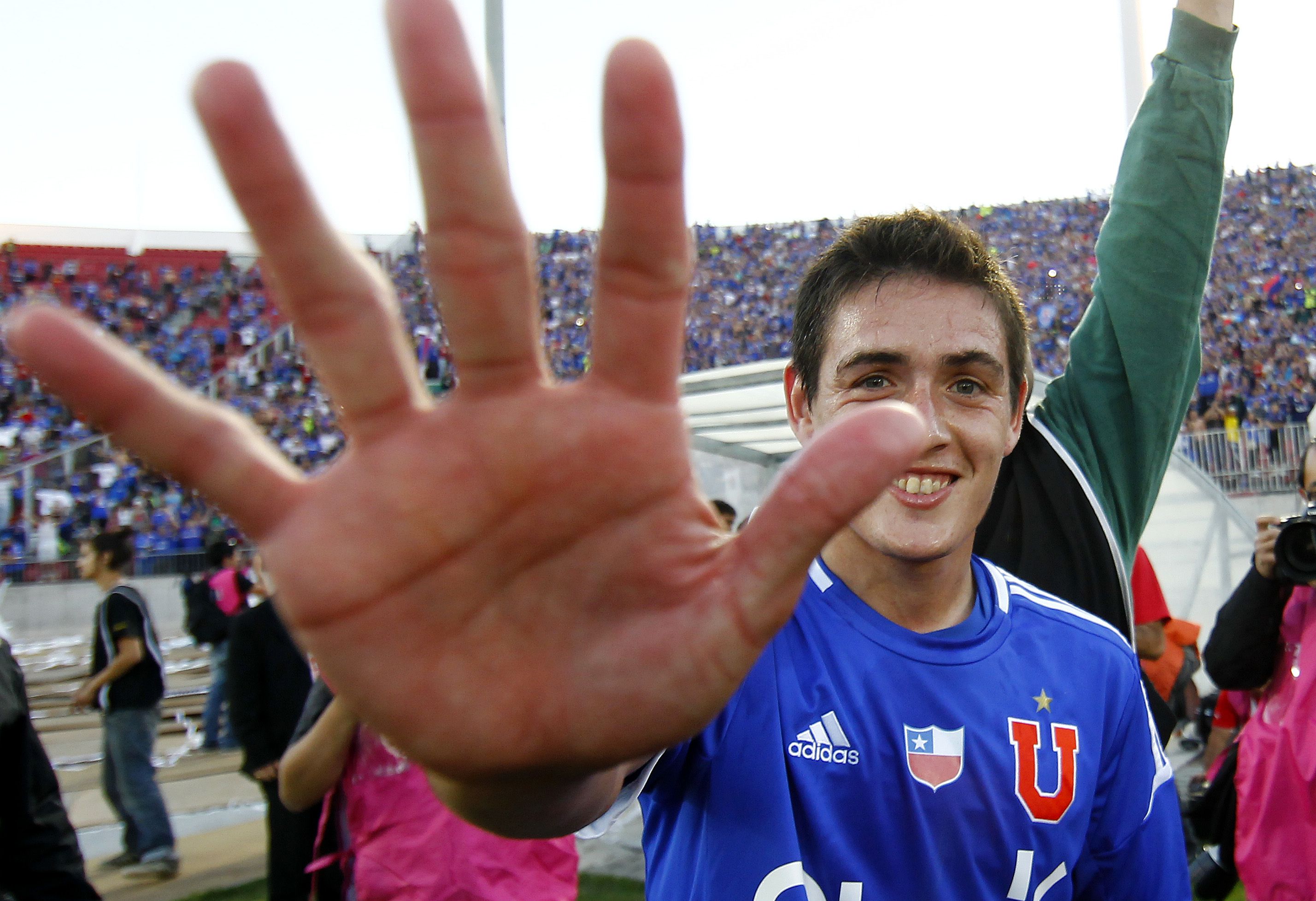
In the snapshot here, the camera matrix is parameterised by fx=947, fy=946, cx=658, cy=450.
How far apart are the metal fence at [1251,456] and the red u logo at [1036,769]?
11.3m

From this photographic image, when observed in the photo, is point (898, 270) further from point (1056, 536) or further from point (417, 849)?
point (417, 849)

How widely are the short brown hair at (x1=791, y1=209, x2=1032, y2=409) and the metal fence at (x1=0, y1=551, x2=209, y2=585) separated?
1585cm

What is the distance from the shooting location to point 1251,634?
Answer: 9.36 feet

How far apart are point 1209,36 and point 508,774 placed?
213 cm

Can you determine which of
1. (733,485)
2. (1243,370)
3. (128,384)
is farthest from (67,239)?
(128,384)

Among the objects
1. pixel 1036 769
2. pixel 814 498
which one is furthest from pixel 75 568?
pixel 814 498

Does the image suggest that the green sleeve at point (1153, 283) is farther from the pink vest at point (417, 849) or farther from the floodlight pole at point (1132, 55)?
the floodlight pole at point (1132, 55)

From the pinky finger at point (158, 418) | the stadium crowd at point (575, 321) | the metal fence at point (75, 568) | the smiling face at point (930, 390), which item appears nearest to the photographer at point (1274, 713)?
the smiling face at point (930, 390)

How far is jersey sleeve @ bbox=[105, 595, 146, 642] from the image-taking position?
537 centimetres

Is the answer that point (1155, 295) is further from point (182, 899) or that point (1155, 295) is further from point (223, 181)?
point (182, 899)

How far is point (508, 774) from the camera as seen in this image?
2.97ft

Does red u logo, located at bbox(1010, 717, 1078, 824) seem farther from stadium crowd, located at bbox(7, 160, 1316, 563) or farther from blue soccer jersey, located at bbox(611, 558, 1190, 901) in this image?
stadium crowd, located at bbox(7, 160, 1316, 563)

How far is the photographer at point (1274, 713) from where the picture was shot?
2.63 metres

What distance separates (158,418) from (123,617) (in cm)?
534
